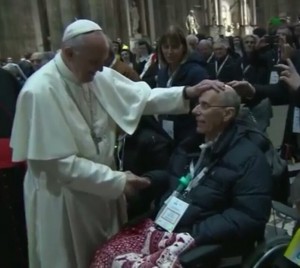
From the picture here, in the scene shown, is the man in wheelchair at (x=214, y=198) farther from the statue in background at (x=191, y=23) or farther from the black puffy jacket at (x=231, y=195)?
the statue in background at (x=191, y=23)

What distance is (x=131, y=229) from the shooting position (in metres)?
3.42

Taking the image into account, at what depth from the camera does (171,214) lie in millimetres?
3359

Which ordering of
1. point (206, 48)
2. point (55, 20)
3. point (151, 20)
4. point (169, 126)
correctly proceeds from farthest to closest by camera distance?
point (151, 20) < point (55, 20) < point (206, 48) < point (169, 126)

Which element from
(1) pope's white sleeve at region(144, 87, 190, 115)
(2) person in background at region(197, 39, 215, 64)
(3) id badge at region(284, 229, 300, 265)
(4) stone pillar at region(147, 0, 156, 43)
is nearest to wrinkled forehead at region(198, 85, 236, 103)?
(1) pope's white sleeve at region(144, 87, 190, 115)

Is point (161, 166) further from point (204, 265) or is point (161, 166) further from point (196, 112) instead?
point (204, 265)

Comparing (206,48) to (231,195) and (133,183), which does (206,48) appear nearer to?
(231,195)

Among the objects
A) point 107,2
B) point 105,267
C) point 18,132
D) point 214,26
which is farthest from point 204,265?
point 214,26

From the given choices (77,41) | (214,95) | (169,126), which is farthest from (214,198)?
(169,126)

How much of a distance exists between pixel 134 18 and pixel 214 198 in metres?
21.1

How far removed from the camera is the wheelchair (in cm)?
291

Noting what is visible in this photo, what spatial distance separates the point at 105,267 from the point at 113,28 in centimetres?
1557

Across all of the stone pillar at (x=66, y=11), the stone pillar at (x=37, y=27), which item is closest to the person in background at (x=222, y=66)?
the stone pillar at (x=66, y=11)

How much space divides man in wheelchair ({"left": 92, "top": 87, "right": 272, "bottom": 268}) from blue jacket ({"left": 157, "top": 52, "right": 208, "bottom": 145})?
0.96m

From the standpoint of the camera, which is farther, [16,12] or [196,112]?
[16,12]
